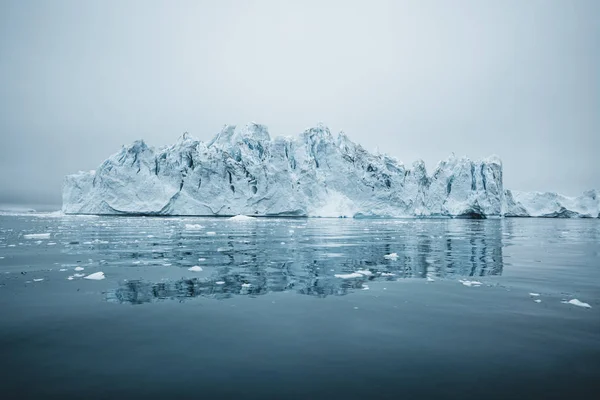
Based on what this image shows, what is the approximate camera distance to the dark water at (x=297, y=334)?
325cm

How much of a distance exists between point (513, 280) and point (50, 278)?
33.2 feet

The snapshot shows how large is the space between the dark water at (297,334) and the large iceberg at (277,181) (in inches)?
1868

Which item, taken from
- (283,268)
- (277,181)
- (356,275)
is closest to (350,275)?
(356,275)

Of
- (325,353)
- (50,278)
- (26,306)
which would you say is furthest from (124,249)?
(325,353)

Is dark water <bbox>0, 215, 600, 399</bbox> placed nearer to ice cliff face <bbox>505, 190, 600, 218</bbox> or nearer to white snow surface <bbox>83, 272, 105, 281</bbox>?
white snow surface <bbox>83, 272, 105, 281</bbox>

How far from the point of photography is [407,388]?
320 cm

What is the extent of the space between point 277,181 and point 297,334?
52621 mm

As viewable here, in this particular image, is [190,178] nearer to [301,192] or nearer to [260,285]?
[301,192]

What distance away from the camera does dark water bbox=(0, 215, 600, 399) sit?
10.7ft

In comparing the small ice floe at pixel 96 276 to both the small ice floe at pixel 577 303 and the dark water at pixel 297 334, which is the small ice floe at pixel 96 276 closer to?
the dark water at pixel 297 334

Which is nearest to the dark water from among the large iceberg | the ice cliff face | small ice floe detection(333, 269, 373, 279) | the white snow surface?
small ice floe detection(333, 269, 373, 279)

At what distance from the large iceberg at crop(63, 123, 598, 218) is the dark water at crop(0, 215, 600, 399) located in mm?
47441

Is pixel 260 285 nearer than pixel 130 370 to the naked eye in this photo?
No

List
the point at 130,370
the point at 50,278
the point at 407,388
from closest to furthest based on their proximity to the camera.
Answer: the point at 407,388
the point at 130,370
the point at 50,278
